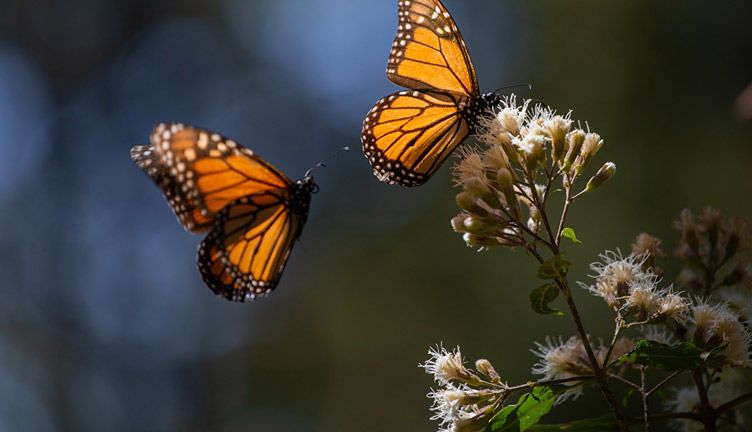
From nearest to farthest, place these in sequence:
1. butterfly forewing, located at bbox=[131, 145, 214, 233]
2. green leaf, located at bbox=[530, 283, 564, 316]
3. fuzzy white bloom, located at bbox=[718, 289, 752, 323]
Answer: green leaf, located at bbox=[530, 283, 564, 316]
fuzzy white bloom, located at bbox=[718, 289, 752, 323]
butterfly forewing, located at bbox=[131, 145, 214, 233]

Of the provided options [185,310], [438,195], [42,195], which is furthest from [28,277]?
[438,195]

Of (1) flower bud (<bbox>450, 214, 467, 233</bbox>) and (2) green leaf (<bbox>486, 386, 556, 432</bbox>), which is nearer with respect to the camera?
(2) green leaf (<bbox>486, 386, 556, 432</bbox>)

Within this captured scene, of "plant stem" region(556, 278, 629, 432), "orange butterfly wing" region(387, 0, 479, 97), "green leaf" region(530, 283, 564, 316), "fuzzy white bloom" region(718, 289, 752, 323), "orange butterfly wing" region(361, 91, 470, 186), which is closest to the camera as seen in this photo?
"plant stem" region(556, 278, 629, 432)

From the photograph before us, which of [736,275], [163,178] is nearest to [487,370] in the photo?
[736,275]

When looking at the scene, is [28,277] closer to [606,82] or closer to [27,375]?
[27,375]

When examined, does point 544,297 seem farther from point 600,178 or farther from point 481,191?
point 600,178

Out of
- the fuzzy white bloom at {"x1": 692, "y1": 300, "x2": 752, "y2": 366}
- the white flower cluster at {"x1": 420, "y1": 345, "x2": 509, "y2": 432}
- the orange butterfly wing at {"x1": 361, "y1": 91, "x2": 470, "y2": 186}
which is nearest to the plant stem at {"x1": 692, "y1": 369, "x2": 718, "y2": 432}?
the fuzzy white bloom at {"x1": 692, "y1": 300, "x2": 752, "y2": 366}

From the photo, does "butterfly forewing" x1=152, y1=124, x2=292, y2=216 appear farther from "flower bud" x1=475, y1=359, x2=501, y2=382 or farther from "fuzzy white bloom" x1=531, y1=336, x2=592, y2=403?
"fuzzy white bloom" x1=531, y1=336, x2=592, y2=403
